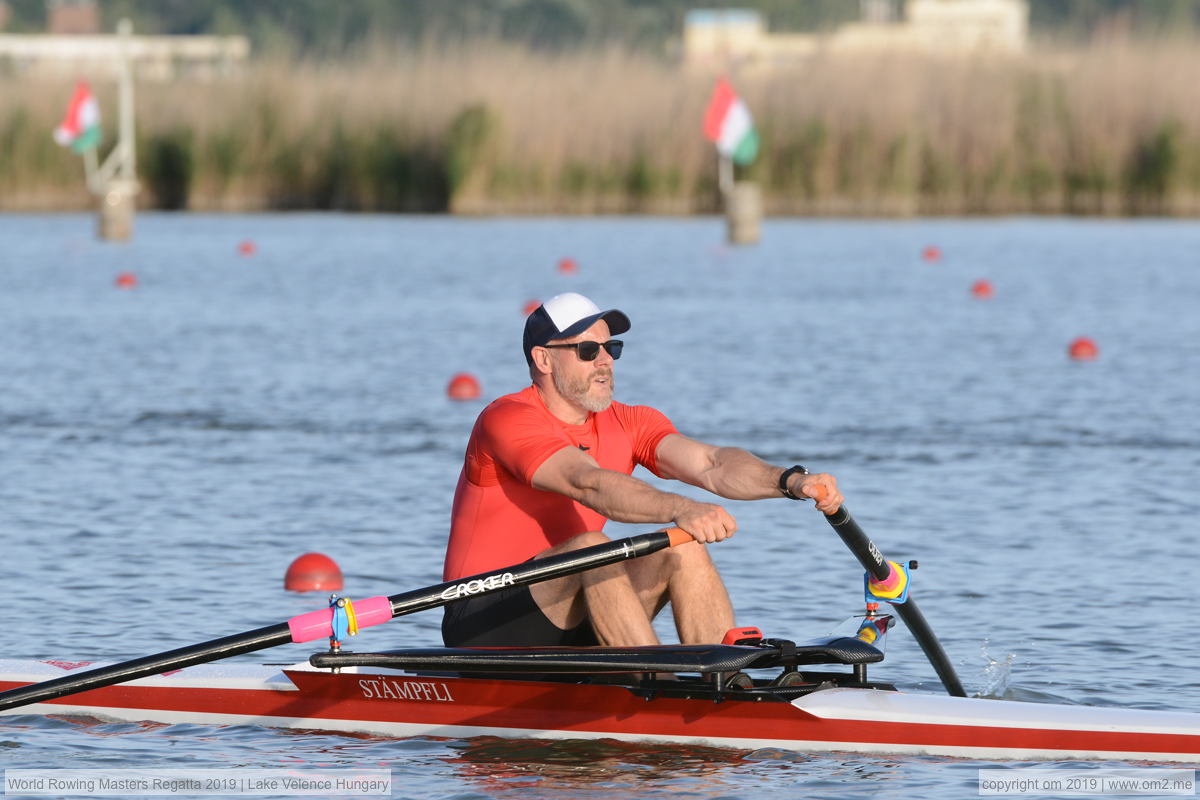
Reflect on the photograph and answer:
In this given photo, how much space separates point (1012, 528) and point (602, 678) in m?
4.63

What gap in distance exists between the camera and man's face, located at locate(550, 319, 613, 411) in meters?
7.11

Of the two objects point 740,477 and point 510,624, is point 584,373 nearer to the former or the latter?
point 740,477

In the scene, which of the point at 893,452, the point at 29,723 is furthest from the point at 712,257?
the point at 29,723

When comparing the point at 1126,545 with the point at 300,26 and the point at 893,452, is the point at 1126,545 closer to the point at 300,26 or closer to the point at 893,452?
the point at 893,452

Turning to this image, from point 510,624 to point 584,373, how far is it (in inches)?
35.1

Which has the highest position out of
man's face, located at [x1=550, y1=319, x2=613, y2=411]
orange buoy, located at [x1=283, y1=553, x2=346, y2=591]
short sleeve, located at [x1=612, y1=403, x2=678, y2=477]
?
man's face, located at [x1=550, y1=319, x2=613, y2=411]

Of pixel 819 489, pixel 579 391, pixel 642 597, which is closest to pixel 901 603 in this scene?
pixel 819 489

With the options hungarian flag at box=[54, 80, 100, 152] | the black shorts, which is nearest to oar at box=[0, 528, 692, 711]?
the black shorts

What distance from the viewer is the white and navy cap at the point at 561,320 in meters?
7.12

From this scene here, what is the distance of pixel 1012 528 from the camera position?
36.4ft

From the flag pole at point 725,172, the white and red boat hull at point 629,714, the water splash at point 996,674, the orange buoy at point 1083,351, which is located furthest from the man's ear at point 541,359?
the flag pole at point 725,172

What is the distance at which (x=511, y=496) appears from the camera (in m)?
7.10

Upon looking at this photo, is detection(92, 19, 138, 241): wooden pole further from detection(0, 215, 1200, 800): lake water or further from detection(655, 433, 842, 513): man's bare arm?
detection(655, 433, 842, 513): man's bare arm

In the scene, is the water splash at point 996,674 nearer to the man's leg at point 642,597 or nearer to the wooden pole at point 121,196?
the man's leg at point 642,597
